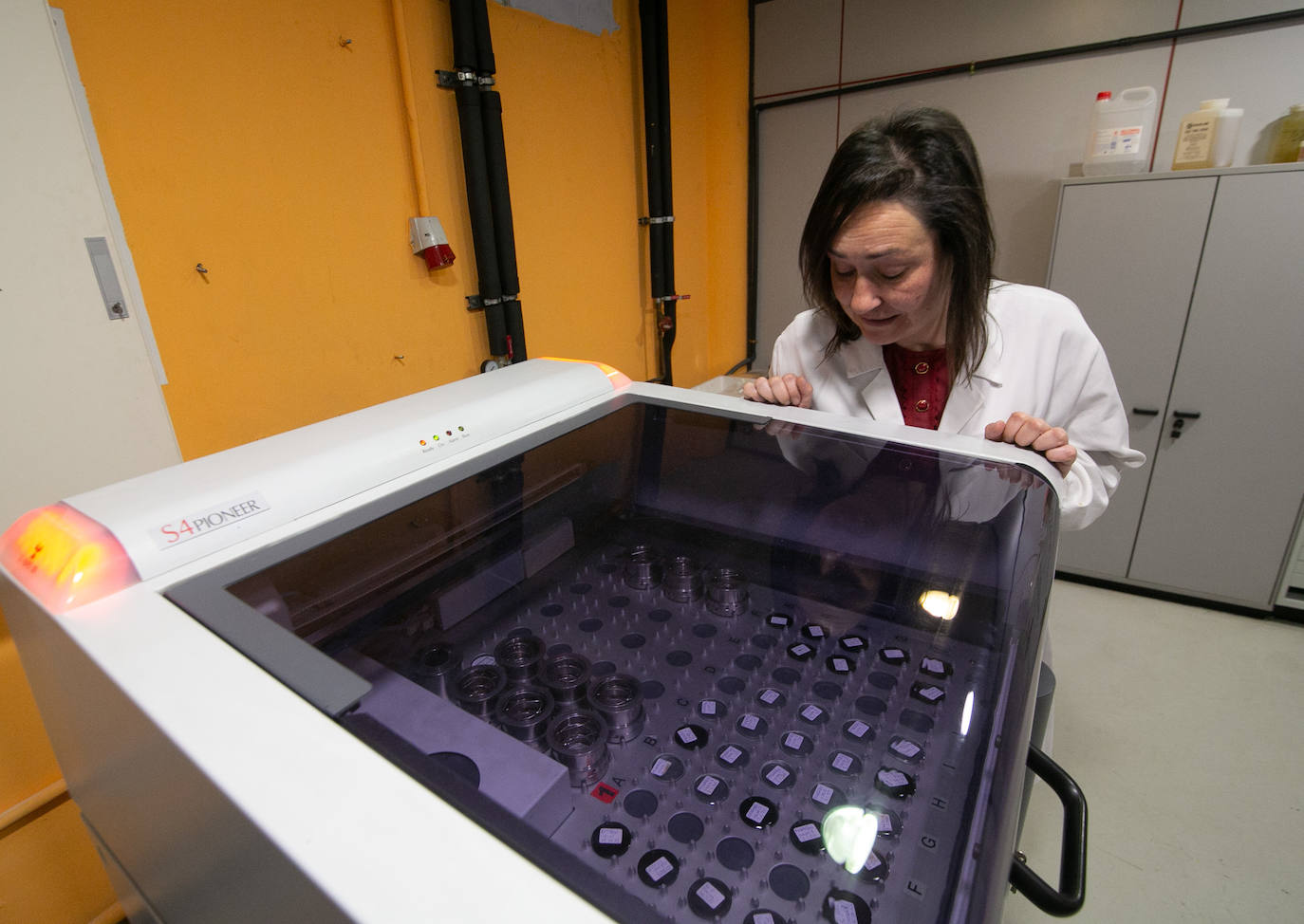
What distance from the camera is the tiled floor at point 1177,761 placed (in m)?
1.41

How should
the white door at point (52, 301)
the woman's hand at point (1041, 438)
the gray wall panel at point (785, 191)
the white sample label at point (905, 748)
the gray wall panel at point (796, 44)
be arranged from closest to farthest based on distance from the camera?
the white sample label at point (905, 748) → the woman's hand at point (1041, 438) → the white door at point (52, 301) → the gray wall panel at point (796, 44) → the gray wall panel at point (785, 191)

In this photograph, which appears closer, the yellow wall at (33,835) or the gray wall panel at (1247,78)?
the yellow wall at (33,835)

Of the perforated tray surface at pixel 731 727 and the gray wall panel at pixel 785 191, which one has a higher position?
the gray wall panel at pixel 785 191

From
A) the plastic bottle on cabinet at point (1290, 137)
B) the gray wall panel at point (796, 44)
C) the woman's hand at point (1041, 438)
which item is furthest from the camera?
the gray wall panel at point (796, 44)

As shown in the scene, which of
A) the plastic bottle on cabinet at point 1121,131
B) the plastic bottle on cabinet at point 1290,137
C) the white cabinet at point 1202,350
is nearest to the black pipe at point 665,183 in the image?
the white cabinet at point 1202,350

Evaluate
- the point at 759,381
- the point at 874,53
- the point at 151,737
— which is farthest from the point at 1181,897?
the point at 874,53

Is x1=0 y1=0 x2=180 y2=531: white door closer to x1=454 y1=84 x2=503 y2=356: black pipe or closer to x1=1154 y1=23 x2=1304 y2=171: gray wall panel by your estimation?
x1=454 y1=84 x2=503 y2=356: black pipe

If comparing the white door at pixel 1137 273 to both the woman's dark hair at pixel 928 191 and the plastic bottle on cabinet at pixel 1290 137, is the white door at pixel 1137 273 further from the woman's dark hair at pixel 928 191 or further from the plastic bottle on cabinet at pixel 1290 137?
the woman's dark hair at pixel 928 191

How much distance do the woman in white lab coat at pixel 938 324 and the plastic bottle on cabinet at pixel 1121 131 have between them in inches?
55.8

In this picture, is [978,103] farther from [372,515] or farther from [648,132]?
[372,515]

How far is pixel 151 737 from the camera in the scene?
43 centimetres

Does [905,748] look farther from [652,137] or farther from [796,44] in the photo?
[796,44]

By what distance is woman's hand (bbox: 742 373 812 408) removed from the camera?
115 centimetres

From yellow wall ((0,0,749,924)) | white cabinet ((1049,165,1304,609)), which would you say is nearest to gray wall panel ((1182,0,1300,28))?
white cabinet ((1049,165,1304,609))
